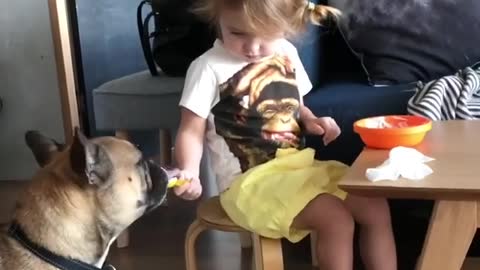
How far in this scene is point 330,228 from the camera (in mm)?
1488

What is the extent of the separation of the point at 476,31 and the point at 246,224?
0.88 metres

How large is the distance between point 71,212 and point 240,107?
1.54 feet

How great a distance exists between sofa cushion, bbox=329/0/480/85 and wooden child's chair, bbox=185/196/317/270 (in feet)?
2.09

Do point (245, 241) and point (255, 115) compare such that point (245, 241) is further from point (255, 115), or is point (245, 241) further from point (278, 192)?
point (278, 192)

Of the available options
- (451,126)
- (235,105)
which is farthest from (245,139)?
(451,126)

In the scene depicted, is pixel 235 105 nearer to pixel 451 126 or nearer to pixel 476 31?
pixel 451 126

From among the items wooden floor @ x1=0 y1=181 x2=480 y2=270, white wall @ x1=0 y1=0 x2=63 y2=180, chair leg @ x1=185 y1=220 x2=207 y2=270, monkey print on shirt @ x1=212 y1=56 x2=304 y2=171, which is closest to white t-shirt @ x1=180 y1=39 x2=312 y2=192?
monkey print on shirt @ x1=212 y1=56 x2=304 y2=171

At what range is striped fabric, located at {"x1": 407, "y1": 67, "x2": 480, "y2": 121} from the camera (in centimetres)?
173

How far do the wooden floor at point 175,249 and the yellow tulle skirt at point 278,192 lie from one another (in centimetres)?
56

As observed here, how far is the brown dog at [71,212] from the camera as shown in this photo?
1.32 m

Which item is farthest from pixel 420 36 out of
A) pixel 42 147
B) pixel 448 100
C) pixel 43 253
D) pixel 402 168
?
pixel 43 253

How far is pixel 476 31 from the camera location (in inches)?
77.8

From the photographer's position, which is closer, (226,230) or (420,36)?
(226,230)

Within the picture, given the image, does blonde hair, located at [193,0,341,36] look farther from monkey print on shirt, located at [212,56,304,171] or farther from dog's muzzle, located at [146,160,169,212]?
dog's muzzle, located at [146,160,169,212]
